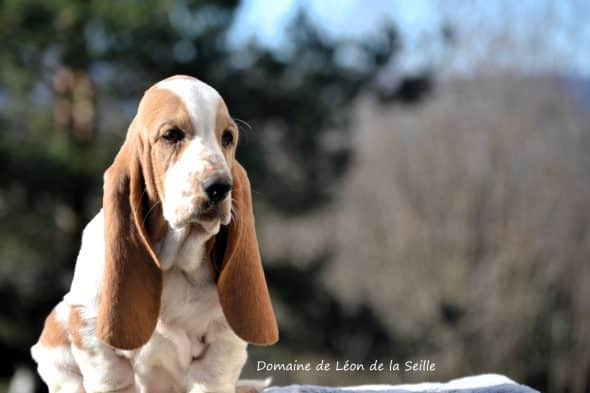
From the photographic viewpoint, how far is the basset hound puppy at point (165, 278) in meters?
1.68

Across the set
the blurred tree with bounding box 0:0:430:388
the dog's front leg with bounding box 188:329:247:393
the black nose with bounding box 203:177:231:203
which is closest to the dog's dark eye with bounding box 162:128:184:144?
the black nose with bounding box 203:177:231:203

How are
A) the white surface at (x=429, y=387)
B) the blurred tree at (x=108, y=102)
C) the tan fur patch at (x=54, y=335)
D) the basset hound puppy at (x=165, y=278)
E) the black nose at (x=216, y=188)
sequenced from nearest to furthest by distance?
1. the black nose at (x=216, y=188)
2. the basset hound puppy at (x=165, y=278)
3. the tan fur patch at (x=54, y=335)
4. the white surface at (x=429, y=387)
5. the blurred tree at (x=108, y=102)

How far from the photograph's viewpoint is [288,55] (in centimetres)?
704

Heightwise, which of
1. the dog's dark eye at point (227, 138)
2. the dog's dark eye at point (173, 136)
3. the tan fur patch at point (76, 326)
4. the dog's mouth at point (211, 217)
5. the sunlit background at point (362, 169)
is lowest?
the sunlit background at point (362, 169)

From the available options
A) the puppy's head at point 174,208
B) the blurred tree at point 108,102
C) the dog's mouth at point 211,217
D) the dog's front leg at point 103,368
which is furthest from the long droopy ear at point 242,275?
the blurred tree at point 108,102

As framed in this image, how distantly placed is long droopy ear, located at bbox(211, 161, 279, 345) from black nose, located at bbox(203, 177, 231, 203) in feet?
0.56

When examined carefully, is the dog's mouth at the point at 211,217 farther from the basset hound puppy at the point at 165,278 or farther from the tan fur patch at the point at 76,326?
the tan fur patch at the point at 76,326

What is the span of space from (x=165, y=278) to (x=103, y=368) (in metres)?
0.22

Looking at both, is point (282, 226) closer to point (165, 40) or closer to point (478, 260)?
point (478, 260)

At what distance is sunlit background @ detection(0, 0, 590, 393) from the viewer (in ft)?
21.0

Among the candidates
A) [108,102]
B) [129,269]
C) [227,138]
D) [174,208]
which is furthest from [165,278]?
[108,102]

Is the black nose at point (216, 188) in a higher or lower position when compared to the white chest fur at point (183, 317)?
higher

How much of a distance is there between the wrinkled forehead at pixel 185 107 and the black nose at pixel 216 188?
0.14 meters

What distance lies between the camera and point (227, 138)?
5.71ft
